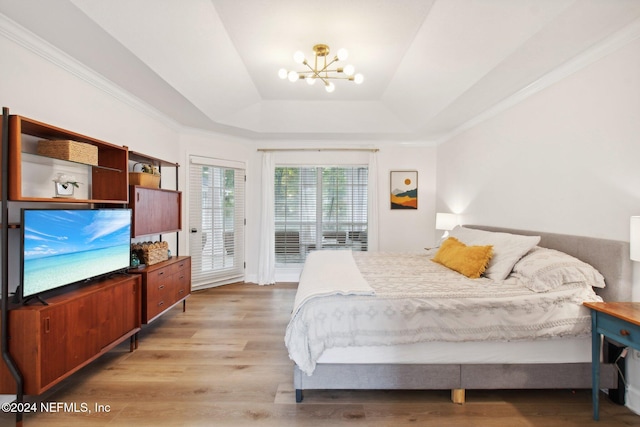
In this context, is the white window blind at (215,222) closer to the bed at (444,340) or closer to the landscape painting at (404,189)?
the landscape painting at (404,189)

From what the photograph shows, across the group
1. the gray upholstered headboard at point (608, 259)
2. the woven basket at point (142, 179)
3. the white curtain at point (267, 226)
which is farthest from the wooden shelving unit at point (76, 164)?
the gray upholstered headboard at point (608, 259)

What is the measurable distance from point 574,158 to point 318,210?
3.49 metres

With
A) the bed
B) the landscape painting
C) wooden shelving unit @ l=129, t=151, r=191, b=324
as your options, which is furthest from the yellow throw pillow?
wooden shelving unit @ l=129, t=151, r=191, b=324

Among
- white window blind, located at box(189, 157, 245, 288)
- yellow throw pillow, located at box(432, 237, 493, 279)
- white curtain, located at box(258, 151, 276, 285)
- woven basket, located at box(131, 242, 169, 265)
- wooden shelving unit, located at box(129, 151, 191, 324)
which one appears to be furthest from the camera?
white curtain, located at box(258, 151, 276, 285)

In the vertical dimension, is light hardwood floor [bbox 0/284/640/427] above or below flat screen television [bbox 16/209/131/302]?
below

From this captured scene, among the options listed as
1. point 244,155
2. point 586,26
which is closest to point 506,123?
point 586,26

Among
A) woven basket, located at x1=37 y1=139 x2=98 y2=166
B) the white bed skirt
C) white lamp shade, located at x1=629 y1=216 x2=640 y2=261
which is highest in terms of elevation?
woven basket, located at x1=37 y1=139 x2=98 y2=166

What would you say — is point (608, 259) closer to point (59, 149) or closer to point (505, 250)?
point (505, 250)

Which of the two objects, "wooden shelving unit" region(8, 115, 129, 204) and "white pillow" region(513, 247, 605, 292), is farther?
"white pillow" region(513, 247, 605, 292)

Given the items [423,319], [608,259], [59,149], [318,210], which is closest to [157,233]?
[59,149]

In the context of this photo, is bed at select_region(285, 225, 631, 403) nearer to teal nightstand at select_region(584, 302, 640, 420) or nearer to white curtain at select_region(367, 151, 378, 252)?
teal nightstand at select_region(584, 302, 640, 420)

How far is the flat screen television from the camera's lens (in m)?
1.75

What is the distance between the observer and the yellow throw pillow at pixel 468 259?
8.27 feet

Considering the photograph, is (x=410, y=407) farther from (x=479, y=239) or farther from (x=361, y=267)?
(x=479, y=239)
